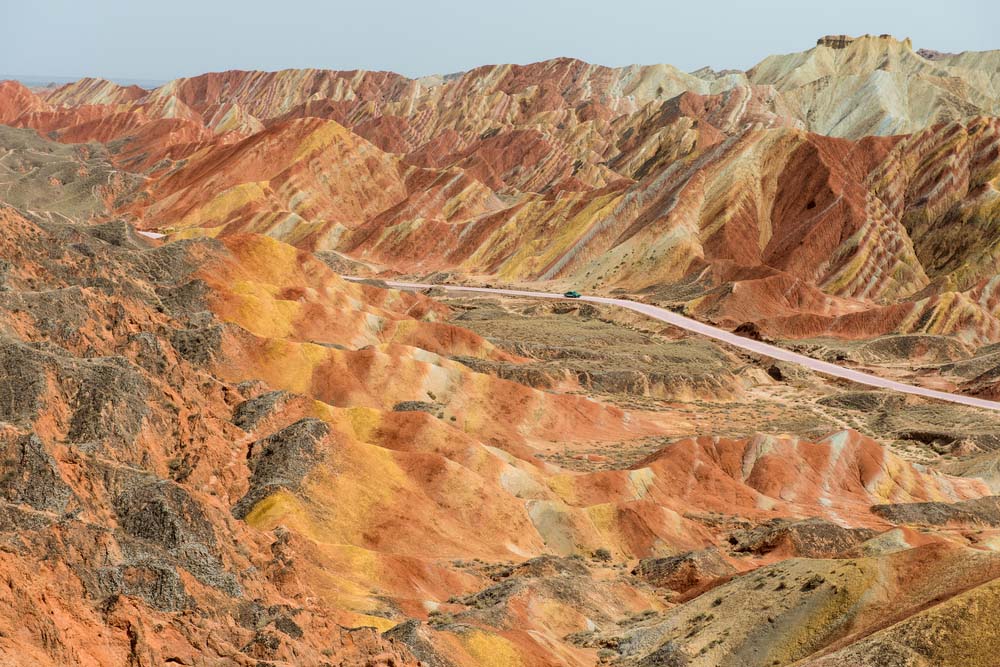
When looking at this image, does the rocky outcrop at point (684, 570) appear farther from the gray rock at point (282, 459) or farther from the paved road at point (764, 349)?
the paved road at point (764, 349)

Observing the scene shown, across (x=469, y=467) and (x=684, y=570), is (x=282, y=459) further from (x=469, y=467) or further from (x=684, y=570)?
(x=684, y=570)

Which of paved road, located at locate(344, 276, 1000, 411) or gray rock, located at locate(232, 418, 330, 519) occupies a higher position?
gray rock, located at locate(232, 418, 330, 519)

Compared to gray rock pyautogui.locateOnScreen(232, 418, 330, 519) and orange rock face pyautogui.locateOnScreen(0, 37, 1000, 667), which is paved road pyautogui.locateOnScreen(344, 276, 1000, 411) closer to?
orange rock face pyautogui.locateOnScreen(0, 37, 1000, 667)

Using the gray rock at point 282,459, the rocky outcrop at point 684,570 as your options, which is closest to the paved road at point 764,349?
the rocky outcrop at point 684,570

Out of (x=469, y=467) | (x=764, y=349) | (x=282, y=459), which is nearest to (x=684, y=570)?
(x=469, y=467)

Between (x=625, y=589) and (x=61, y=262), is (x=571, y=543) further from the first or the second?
(x=61, y=262)

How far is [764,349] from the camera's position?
9331 cm

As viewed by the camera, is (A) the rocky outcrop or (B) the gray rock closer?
(B) the gray rock

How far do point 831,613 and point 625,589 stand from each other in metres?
10.5

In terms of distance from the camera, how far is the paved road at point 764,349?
80375 mm

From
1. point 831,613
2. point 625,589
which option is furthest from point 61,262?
point 831,613

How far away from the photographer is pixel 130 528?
29594 mm

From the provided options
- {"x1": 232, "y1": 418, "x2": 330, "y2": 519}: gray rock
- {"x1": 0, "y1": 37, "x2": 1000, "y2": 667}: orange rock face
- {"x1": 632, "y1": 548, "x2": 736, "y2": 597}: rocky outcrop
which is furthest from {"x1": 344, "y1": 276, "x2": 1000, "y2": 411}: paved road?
{"x1": 232, "y1": 418, "x2": 330, "y2": 519}: gray rock

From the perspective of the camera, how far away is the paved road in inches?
3164
